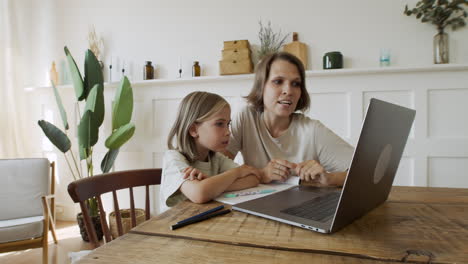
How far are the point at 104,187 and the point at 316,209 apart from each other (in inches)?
24.8

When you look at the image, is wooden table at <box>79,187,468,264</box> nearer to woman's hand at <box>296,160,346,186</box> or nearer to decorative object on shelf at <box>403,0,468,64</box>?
woman's hand at <box>296,160,346,186</box>

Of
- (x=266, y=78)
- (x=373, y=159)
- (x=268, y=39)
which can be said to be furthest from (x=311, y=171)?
(x=268, y=39)

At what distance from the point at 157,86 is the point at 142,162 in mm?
736

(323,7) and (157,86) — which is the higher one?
(323,7)

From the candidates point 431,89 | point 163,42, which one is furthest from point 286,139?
point 163,42

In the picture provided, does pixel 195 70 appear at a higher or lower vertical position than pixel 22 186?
higher

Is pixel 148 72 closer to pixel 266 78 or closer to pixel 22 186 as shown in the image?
pixel 22 186

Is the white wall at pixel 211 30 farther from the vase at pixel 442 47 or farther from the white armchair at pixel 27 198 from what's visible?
the white armchair at pixel 27 198

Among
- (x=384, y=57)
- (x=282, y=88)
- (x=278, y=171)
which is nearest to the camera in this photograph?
(x=278, y=171)

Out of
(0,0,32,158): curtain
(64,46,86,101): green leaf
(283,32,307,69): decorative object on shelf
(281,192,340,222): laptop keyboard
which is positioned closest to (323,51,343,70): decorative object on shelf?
(283,32,307,69): decorative object on shelf

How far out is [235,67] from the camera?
2.49 m

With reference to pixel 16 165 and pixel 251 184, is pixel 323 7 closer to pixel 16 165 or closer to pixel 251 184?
pixel 251 184

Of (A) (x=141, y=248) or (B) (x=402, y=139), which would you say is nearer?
(A) (x=141, y=248)

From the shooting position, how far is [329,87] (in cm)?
241
